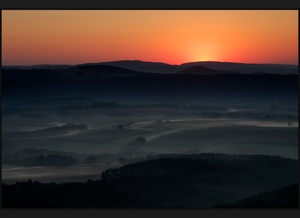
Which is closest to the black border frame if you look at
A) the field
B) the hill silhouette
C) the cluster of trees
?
the field

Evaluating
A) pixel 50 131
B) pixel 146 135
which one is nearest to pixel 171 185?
pixel 146 135

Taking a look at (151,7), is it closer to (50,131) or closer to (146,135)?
(146,135)

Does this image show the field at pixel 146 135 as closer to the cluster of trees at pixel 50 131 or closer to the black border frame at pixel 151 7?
the cluster of trees at pixel 50 131

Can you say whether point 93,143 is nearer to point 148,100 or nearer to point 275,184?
point 148,100

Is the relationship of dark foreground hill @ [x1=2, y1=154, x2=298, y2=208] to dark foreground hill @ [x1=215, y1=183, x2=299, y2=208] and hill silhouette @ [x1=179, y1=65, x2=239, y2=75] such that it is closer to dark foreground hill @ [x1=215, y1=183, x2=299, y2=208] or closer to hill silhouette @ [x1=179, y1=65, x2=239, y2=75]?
dark foreground hill @ [x1=215, y1=183, x2=299, y2=208]

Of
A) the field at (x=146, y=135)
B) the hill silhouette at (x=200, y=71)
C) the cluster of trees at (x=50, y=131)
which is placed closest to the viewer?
the field at (x=146, y=135)

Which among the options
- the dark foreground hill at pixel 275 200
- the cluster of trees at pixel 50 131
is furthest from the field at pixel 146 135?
the dark foreground hill at pixel 275 200
